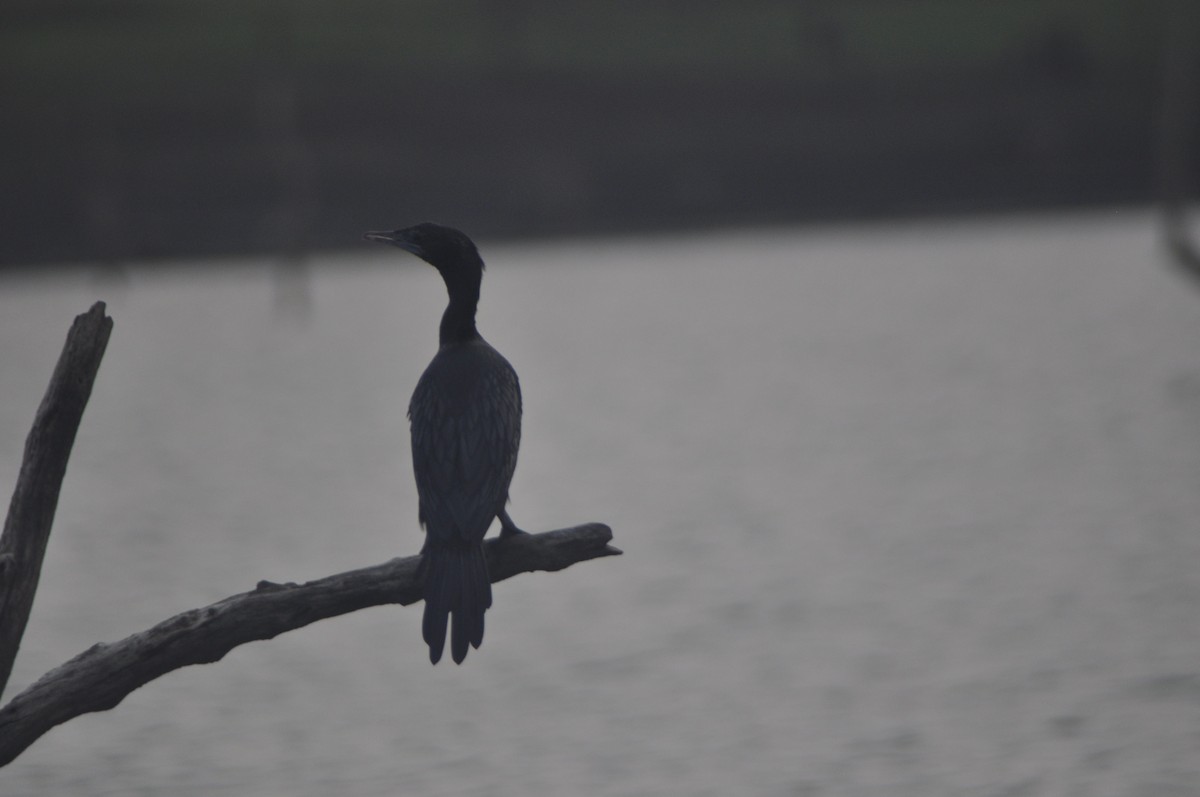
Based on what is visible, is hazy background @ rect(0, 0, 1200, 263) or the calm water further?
hazy background @ rect(0, 0, 1200, 263)

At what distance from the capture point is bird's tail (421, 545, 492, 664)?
4223mm

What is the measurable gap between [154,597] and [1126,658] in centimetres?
535

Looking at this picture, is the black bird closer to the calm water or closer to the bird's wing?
the bird's wing

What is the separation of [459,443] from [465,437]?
0.02 meters

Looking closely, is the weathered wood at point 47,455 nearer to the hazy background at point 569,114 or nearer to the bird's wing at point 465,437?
the bird's wing at point 465,437

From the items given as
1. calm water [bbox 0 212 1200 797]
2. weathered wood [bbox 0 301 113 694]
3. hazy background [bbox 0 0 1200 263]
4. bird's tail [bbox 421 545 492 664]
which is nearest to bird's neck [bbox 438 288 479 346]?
bird's tail [bbox 421 545 492 664]

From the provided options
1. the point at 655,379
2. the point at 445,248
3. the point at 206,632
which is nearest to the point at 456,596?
the point at 206,632

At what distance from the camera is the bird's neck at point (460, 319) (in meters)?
5.01

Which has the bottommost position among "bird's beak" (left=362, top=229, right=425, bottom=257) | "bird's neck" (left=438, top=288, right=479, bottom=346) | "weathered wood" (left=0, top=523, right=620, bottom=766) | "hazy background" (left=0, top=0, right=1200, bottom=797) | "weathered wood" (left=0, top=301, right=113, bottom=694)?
"weathered wood" (left=0, top=523, right=620, bottom=766)

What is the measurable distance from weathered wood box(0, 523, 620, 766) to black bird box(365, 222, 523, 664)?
0.12 metres

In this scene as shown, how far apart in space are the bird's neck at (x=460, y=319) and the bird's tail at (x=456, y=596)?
2.73 feet

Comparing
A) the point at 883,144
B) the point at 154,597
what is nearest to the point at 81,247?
the point at 883,144

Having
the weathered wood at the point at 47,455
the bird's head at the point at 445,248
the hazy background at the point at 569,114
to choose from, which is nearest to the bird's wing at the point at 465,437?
the bird's head at the point at 445,248

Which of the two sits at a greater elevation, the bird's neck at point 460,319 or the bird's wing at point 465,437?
the bird's neck at point 460,319
